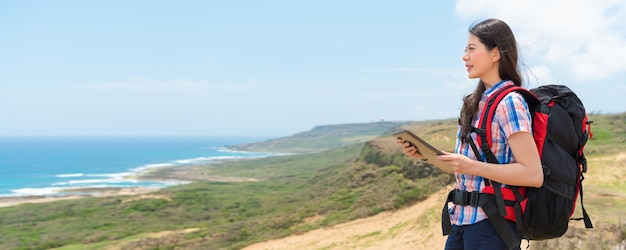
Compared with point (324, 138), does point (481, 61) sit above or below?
above

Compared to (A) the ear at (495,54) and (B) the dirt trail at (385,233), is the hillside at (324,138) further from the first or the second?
(A) the ear at (495,54)

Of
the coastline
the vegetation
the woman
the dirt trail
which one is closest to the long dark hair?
the woman

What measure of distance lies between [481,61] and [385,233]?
11597 mm

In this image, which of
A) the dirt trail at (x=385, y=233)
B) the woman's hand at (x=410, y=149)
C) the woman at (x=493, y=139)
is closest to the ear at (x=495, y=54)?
the woman at (x=493, y=139)

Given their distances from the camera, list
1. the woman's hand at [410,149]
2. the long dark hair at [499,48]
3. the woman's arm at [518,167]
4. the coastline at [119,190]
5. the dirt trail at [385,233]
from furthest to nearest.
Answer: the coastline at [119,190], the dirt trail at [385,233], the woman's hand at [410,149], the long dark hair at [499,48], the woman's arm at [518,167]

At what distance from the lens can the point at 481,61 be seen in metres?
2.38

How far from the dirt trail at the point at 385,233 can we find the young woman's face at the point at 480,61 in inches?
342

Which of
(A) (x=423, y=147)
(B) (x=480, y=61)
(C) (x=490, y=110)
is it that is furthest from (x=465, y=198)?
(B) (x=480, y=61)

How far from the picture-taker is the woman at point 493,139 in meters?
2.10

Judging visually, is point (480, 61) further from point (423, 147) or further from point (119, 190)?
point (119, 190)

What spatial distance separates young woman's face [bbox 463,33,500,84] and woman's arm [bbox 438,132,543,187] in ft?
1.37

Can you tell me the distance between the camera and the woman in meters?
2.10

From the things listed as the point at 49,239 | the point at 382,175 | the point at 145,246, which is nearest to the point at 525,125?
the point at 145,246

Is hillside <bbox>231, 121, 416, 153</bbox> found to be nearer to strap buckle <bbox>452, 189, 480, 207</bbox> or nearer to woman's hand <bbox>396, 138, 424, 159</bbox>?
woman's hand <bbox>396, 138, 424, 159</bbox>
